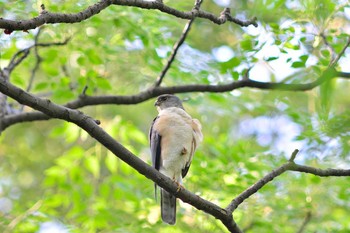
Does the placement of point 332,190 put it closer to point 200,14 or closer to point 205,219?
point 205,219

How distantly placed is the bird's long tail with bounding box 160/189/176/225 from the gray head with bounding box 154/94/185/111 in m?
1.37

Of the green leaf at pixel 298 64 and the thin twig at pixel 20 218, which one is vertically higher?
the green leaf at pixel 298 64

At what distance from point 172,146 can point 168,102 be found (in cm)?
122

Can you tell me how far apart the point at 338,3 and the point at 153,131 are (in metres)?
2.48

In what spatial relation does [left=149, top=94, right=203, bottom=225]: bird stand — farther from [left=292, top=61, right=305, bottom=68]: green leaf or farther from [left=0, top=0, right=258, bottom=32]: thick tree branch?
[left=0, top=0, right=258, bottom=32]: thick tree branch

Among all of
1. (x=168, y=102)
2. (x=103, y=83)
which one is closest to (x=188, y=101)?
(x=168, y=102)

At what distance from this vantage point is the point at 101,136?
4.26 m

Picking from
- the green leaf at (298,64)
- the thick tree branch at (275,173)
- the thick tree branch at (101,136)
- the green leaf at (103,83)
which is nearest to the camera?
the thick tree branch at (101,136)

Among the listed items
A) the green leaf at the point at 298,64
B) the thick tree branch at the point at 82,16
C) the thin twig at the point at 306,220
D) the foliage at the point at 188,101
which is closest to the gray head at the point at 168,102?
the foliage at the point at 188,101

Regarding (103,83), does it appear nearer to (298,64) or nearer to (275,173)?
(298,64)

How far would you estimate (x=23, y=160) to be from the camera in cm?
1327

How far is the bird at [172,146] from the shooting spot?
6824 millimetres

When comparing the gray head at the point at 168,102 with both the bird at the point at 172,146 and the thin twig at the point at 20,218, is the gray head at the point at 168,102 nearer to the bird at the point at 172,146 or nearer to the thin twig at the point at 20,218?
the bird at the point at 172,146

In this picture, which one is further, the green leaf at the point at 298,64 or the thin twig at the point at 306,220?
the thin twig at the point at 306,220
